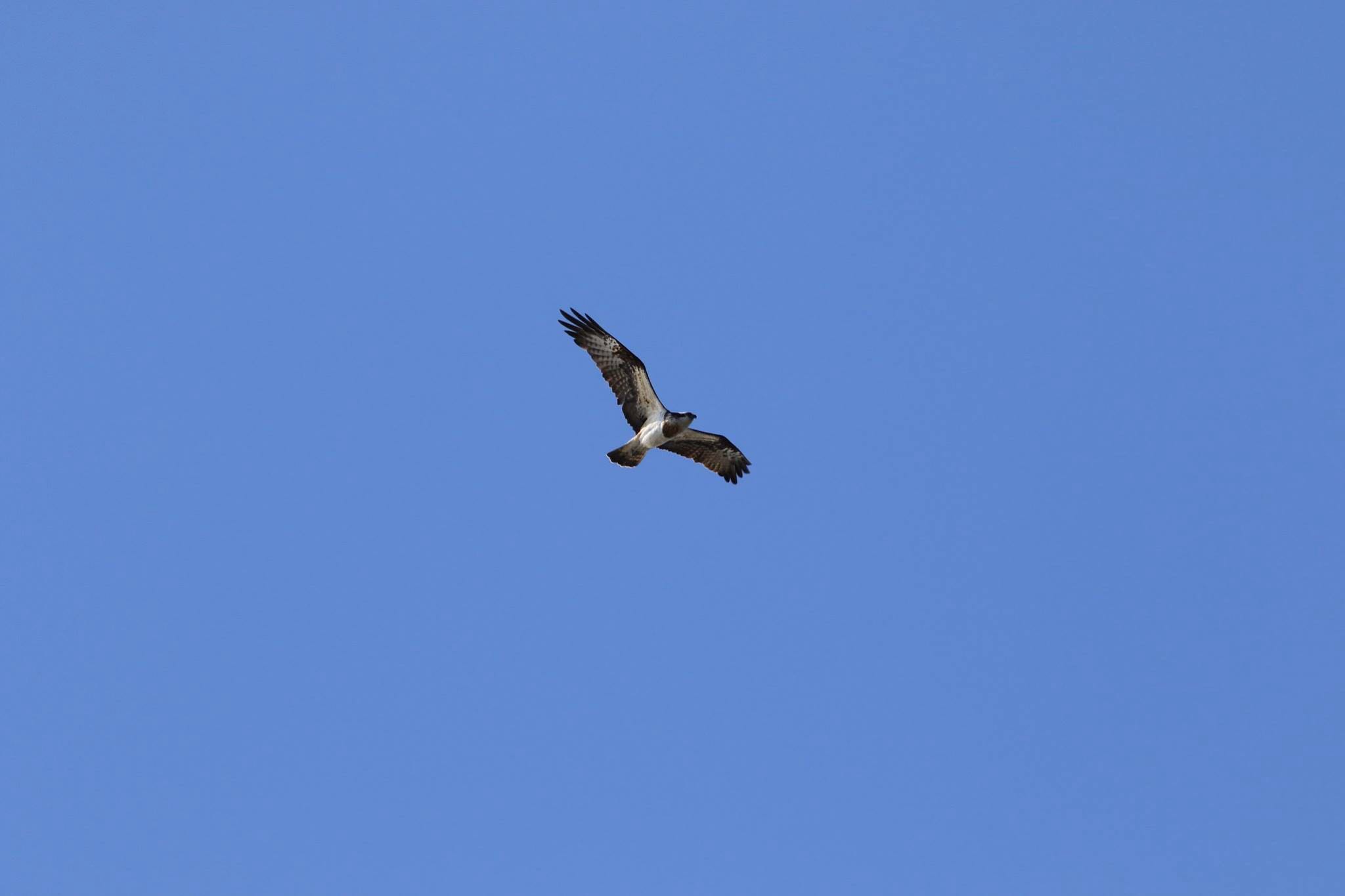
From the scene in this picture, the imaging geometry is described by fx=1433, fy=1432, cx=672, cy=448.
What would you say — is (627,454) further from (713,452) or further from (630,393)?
(713,452)

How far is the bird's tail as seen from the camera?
26078 mm

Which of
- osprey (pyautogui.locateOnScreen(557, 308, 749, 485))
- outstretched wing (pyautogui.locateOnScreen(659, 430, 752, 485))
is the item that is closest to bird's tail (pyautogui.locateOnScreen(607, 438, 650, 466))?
osprey (pyautogui.locateOnScreen(557, 308, 749, 485))

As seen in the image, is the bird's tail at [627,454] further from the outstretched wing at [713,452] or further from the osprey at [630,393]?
the outstretched wing at [713,452]

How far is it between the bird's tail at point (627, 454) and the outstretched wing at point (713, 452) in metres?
1.18

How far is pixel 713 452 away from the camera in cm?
2778

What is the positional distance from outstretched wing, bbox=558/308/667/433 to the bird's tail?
0.33 metres

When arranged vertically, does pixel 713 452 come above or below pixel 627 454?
above

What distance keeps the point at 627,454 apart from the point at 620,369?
1553mm

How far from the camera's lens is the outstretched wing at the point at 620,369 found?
26.0m

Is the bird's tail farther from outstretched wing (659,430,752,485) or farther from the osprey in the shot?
outstretched wing (659,430,752,485)

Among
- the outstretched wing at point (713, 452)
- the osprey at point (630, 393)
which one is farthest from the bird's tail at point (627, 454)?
the outstretched wing at point (713, 452)

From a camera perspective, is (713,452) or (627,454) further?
(713,452)

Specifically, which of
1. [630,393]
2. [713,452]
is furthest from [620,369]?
[713,452]

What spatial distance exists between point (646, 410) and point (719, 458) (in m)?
2.26
